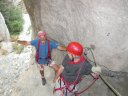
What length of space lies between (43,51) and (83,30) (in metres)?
1.49

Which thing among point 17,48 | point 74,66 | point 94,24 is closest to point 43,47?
point 94,24

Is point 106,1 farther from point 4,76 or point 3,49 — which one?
point 3,49

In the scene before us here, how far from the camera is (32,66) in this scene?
32.1ft

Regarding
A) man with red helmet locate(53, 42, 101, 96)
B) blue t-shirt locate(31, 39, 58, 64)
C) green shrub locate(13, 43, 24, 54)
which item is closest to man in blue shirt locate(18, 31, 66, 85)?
blue t-shirt locate(31, 39, 58, 64)

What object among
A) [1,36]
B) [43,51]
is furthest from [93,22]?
[1,36]

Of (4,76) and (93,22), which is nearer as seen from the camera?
(93,22)

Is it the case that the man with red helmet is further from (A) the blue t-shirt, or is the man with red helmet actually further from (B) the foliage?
(B) the foliage

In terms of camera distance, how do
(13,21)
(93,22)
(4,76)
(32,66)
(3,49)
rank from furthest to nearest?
1. (13,21)
2. (3,49)
3. (4,76)
4. (32,66)
5. (93,22)

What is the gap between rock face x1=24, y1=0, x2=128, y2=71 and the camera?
253 inches

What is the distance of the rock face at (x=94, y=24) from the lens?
643 cm

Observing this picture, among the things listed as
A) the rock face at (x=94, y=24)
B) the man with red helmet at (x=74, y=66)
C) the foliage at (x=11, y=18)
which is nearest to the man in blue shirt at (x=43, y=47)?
the rock face at (x=94, y=24)

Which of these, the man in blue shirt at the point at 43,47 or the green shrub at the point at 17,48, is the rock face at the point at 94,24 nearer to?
the man in blue shirt at the point at 43,47

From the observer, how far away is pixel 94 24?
687cm

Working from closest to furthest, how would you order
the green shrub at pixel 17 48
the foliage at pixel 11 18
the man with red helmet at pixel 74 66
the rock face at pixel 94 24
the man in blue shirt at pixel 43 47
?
the man with red helmet at pixel 74 66 < the rock face at pixel 94 24 < the man in blue shirt at pixel 43 47 < the green shrub at pixel 17 48 < the foliage at pixel 11 18
